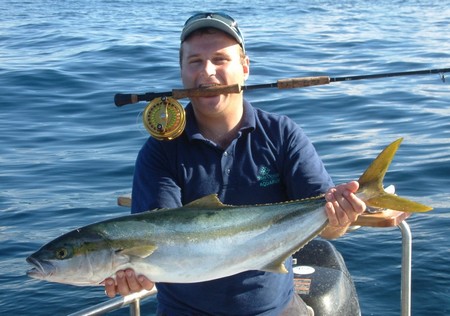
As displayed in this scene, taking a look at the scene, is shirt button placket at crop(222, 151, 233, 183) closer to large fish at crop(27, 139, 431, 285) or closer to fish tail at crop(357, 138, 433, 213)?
large fish at crop(27, 139, 431, 285)

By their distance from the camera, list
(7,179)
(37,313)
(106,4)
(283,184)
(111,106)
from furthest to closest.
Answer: (106,4) < (111,106) < (7,179) < (37,313) < (283,184)

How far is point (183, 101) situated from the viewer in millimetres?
13141

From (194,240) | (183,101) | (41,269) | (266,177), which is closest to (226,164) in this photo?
(266,177)

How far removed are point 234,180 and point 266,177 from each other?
0.17 m

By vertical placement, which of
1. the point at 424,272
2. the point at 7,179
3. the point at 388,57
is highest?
the point at 388,57

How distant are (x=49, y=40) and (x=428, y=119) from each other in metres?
11.8

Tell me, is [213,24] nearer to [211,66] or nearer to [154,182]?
[211,66]

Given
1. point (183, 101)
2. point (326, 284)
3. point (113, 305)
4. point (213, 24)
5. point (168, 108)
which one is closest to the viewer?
point (213, 24)

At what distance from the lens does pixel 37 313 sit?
660 centimetres

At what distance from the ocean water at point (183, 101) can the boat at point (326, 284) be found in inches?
43.9

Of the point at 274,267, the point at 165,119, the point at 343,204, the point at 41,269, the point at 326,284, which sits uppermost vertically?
the point at 165,119

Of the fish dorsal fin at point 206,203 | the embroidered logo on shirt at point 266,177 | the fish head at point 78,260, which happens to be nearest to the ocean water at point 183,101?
the embroidered logo on shirt at point 266,177

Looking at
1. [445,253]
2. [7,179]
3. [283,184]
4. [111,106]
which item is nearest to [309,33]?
[111,106]

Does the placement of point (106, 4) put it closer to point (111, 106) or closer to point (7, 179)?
point (111, 106)
